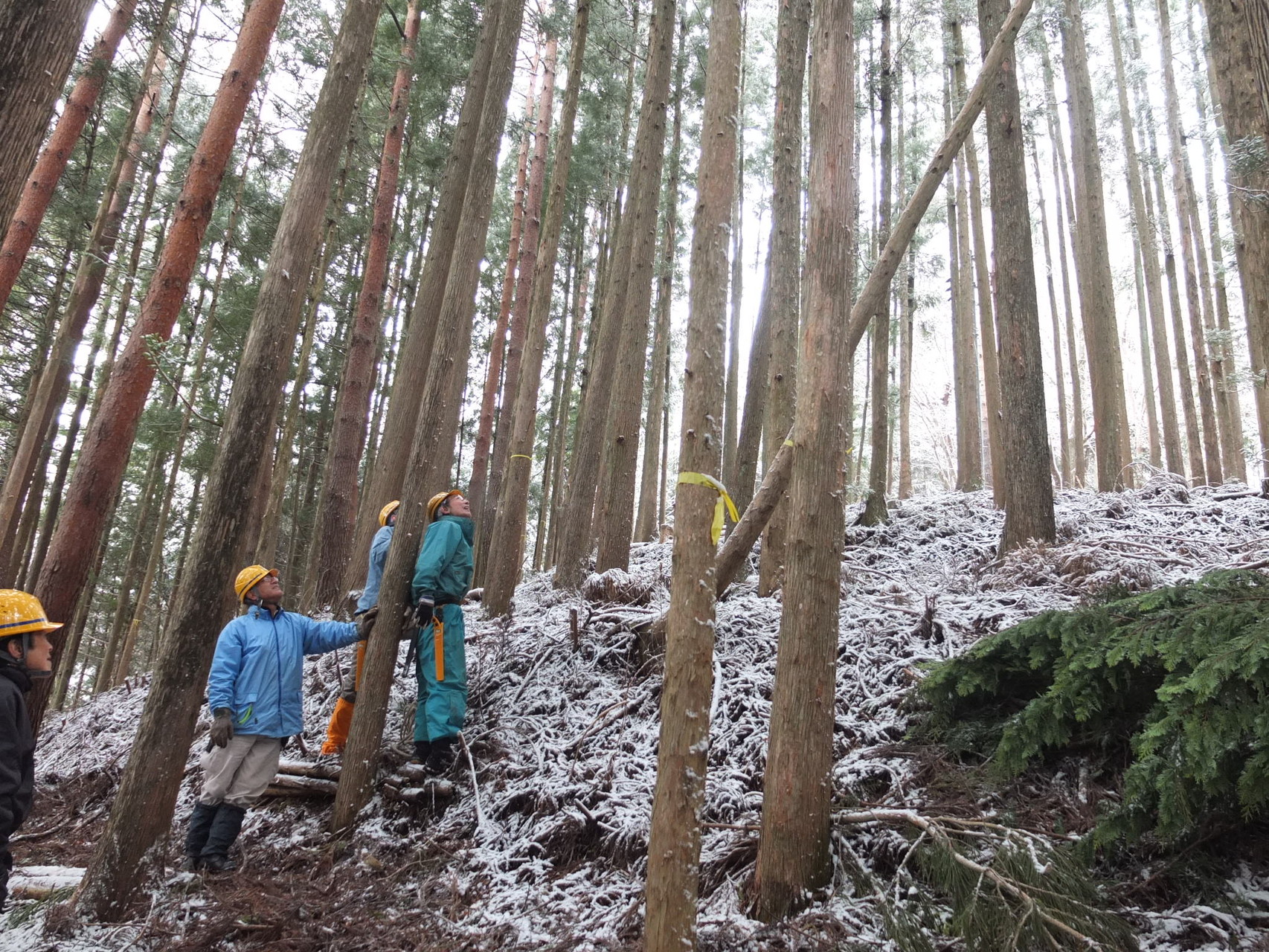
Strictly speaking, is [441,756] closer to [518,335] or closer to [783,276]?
[783,276]

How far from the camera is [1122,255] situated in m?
22.9

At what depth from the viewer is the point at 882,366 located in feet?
31.0

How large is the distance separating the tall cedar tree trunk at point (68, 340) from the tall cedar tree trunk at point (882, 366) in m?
10.7

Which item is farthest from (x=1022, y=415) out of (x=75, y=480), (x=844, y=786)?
(x=75, y=480)

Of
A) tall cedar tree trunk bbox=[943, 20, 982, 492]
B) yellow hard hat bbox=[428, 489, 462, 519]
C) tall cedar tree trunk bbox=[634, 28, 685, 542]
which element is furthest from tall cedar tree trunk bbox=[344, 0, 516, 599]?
tall cedar tree trunk bbox=[943, 20, 982, 492]

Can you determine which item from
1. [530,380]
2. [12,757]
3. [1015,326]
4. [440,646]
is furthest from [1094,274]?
[12,757]

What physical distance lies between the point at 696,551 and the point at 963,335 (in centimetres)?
1304

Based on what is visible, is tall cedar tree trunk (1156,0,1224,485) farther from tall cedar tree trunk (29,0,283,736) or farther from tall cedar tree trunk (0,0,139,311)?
tall cedar tree trunk (0,0,139,311)

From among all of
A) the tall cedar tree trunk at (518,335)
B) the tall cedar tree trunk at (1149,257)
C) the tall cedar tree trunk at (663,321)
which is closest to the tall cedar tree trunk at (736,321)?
the tall cedar tree trunk at (663,321)

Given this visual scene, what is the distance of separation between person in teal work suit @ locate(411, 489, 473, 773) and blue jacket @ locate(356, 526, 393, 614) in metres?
0.79

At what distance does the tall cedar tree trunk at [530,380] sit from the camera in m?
7.24

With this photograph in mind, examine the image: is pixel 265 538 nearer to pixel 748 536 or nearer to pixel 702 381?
pixel 748 536

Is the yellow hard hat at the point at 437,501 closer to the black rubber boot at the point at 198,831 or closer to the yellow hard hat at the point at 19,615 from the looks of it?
the black rubber boot at the point at 198,831

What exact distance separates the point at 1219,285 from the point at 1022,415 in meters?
12.4
